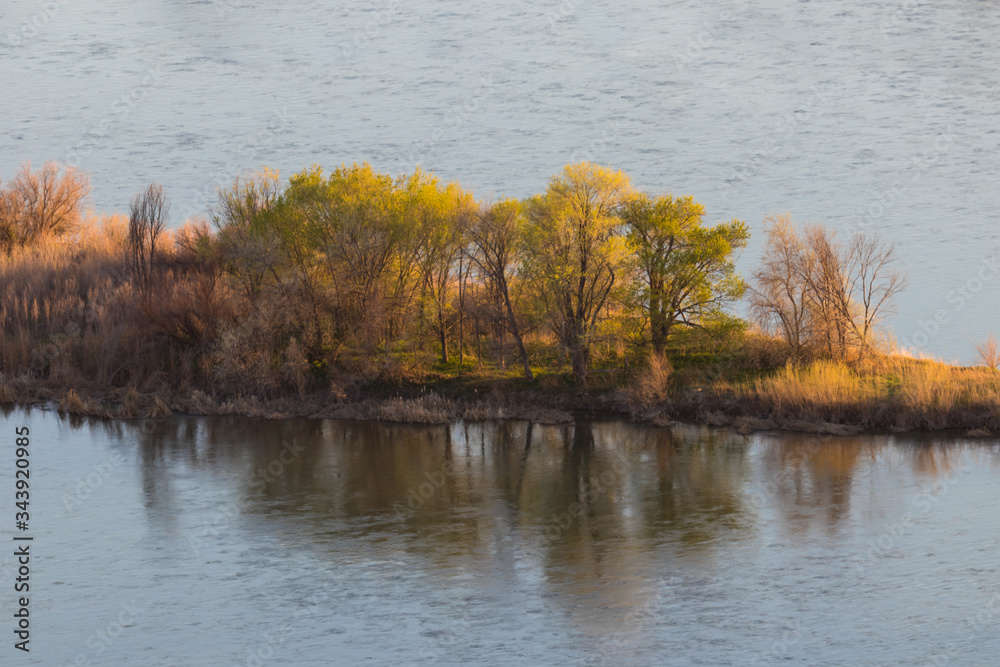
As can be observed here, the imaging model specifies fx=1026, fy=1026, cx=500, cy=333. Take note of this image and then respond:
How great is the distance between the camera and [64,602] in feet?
53.3

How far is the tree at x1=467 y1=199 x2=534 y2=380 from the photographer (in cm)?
3188

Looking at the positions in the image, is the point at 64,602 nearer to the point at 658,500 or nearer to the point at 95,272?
the point at 658,500

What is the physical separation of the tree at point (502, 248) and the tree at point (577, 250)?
0.84 meters

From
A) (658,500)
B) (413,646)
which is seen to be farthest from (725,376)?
(413,646)

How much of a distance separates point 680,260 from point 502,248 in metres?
5.48

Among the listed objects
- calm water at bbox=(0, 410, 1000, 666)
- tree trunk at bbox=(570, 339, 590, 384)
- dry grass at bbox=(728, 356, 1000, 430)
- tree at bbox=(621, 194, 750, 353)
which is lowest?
calm water at bbox=(0, 410, 1000, 666)

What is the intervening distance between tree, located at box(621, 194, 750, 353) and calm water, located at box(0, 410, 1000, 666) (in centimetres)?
464

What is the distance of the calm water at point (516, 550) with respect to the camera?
569 inches

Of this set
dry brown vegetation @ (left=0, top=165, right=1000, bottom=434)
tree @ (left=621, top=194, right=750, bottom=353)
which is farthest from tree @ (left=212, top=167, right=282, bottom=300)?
tree @ (left=621, top=194, right=750, bottom=353)

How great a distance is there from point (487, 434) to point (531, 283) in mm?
5420

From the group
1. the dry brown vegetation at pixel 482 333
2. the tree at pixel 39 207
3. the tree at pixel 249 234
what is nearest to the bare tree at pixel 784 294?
the dry brown vegetation at pixel 482 333

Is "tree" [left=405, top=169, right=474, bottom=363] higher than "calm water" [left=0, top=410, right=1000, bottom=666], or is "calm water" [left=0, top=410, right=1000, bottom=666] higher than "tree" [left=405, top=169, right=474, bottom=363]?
"tree" [left=405, top=169, right=474, bottom=363]

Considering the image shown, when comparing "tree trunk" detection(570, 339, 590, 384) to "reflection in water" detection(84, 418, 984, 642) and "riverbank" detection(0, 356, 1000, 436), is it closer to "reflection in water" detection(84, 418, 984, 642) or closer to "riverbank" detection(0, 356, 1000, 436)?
"riverbank" detection(0, 356, 1000, 436)

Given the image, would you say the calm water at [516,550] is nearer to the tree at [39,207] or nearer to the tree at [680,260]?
the tree at [680,260]
